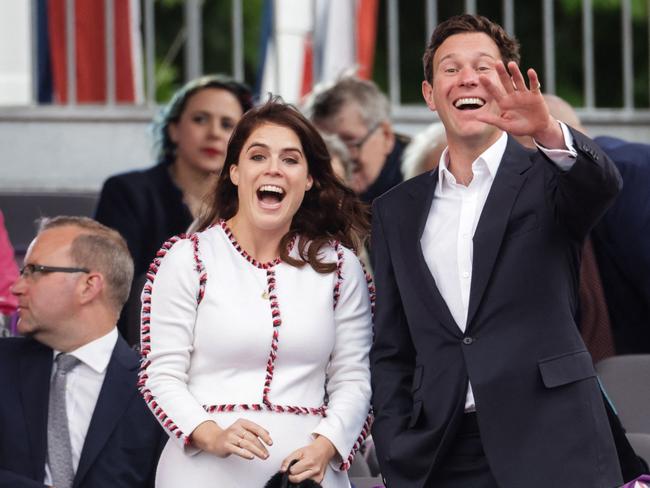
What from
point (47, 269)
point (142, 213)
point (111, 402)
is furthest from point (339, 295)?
point (142, 213)

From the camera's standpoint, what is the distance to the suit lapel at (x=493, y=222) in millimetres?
3365

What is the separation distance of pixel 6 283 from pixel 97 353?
2.51ft

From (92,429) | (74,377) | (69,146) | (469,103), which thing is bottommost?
(92,429)

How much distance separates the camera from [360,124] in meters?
6.08

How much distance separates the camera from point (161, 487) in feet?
11.7

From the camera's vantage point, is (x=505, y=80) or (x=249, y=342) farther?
(x=249, y=342)

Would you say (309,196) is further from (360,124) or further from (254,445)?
(360,124)

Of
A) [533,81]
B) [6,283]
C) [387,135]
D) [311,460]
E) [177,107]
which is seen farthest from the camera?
[387,135]

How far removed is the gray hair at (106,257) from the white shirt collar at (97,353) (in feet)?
0.47

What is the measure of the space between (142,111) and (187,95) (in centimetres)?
184

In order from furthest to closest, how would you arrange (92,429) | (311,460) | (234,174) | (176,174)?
(176,174) → (92,429) → (234,174) → (311,460)

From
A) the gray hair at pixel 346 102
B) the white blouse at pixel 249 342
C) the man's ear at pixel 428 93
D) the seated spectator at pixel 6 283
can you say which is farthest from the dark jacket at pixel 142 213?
the man's ear at pixel 428 93

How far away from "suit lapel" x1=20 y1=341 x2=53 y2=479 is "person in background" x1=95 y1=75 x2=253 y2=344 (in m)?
1.11

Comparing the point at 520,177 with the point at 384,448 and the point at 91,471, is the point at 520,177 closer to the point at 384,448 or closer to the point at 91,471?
the point at 384,448
